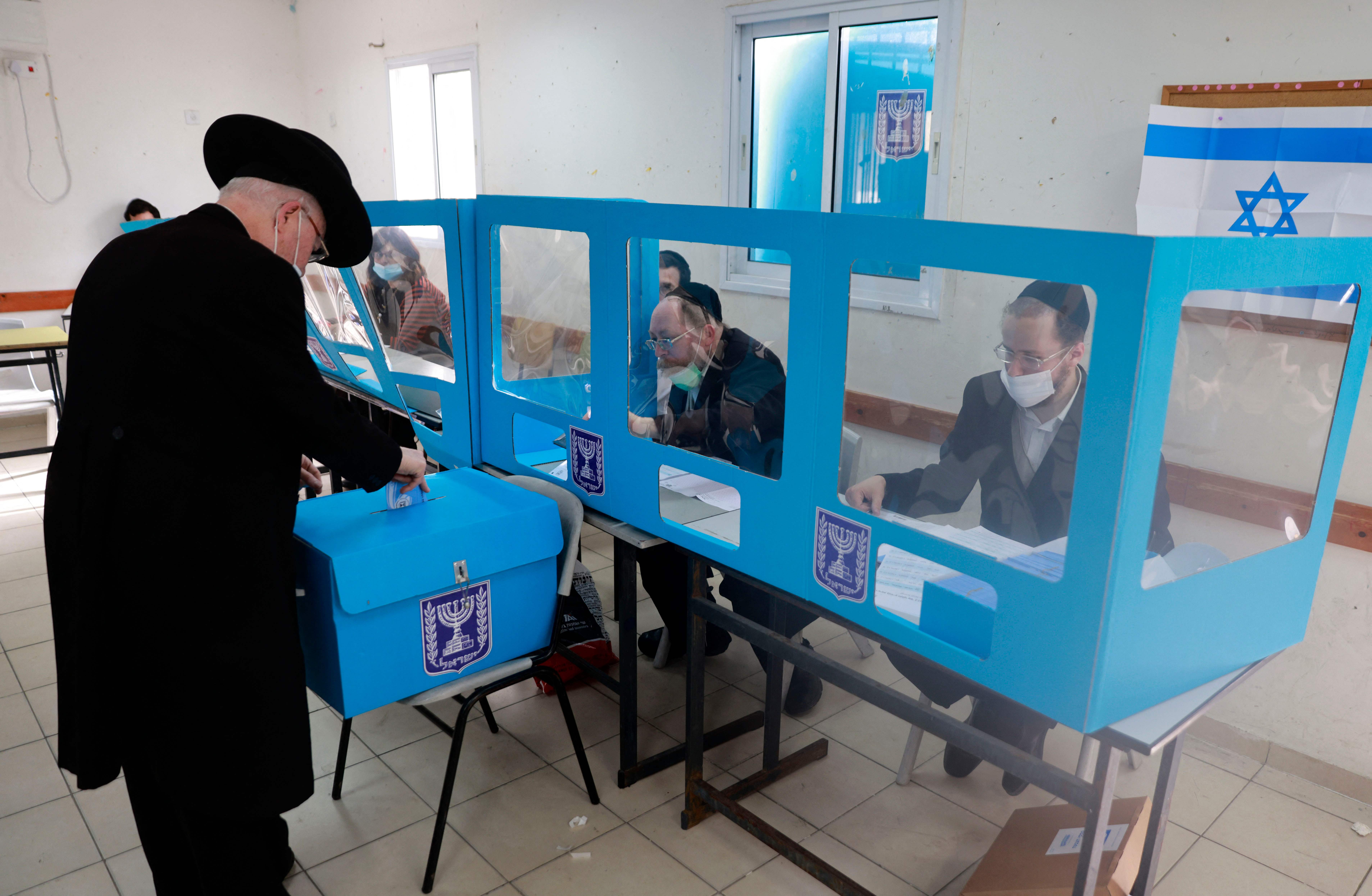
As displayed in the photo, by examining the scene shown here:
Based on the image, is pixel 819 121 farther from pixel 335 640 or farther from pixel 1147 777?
pixel 335 640

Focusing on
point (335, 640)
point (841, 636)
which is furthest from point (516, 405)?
point (841, 636)

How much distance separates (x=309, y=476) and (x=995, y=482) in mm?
1272

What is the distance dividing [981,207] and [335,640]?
240 cm

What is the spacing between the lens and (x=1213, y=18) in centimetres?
237

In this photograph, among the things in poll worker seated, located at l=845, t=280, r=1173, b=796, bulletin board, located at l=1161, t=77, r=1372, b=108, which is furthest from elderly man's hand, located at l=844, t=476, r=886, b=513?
bulletin board, located at l=1161, t=77, r=1372, b=108

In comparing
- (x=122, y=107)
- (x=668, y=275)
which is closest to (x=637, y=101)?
(x=668, y=275)

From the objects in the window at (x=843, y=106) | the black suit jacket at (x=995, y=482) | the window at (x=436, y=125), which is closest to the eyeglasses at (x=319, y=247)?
the black suit jacket at (x=995, y=482)

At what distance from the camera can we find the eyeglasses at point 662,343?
6.41ft

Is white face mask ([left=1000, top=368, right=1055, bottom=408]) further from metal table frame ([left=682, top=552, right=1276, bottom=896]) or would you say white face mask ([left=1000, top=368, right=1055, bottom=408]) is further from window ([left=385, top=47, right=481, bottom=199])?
window ([left=385, top=47, right=481, bottom=199])

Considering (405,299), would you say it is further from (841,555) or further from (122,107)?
(122,107)

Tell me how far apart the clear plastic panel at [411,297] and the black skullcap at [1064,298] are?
1.47m

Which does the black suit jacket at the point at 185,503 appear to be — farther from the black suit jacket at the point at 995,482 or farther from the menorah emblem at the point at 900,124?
the menorah emblem at the point at 900,124

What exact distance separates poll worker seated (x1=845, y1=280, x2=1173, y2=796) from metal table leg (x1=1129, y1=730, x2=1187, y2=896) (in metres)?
0.34

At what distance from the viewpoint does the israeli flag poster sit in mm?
2125
